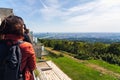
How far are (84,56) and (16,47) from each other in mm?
35837

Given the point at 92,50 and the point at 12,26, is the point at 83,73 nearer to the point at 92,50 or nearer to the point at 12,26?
the point at 12,26

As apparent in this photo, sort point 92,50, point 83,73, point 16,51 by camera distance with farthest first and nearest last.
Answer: point 92,50
point 83,73
point 16,51

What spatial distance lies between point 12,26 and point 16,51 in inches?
11.3

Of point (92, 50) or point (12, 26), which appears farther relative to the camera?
point (92, 50)

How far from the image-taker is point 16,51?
2543mm

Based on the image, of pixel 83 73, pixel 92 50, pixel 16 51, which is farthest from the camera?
pixel 92 50

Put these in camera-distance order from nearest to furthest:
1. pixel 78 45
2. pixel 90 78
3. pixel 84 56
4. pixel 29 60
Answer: pixel 29 60, pixel 90 78, pixel 84 56, pixel 78 45

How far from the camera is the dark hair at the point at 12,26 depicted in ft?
8.47

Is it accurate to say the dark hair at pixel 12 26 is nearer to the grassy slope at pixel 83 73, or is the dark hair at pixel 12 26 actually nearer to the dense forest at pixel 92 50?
the grassy slope at pixel 83 73

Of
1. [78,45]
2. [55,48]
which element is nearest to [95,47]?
[78,45]

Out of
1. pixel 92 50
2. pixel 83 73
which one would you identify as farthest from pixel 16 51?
pixel 92 50

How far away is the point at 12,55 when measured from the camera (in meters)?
2.49

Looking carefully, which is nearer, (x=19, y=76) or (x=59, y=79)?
(x=19, y=76)

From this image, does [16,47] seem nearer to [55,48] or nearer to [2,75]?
[2,75]
